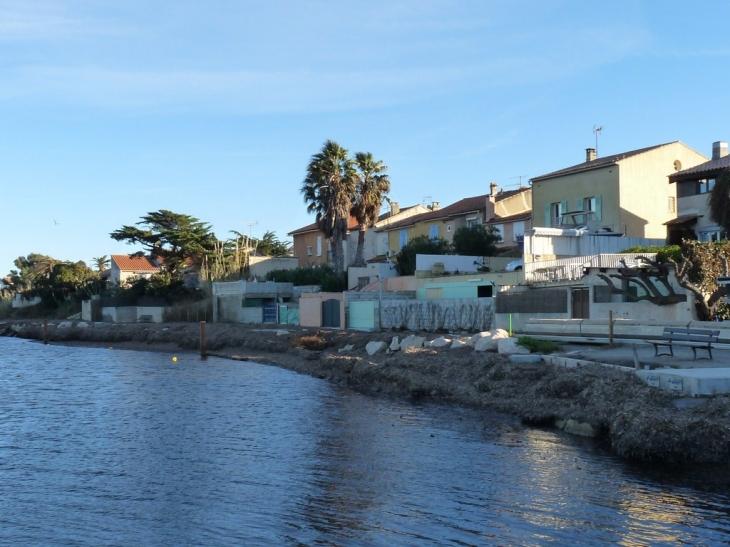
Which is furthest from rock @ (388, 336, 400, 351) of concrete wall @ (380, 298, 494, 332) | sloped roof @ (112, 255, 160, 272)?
→ sloped roof @ (112, 255, 160, 272)

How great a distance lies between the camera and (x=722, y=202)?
36.1m

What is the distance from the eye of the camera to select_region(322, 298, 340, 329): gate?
4634 centimetres

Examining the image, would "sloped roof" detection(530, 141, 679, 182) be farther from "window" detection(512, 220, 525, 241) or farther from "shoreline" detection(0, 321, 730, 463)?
"shoreline" detection(0, 321, 730, 463)

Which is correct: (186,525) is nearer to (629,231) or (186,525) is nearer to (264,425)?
(264,425)

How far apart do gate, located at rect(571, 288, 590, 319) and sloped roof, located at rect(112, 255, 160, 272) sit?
205 ft

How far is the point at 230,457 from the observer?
656 inches

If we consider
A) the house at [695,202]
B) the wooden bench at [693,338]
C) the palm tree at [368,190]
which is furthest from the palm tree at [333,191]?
the wooden bench at [693,338]

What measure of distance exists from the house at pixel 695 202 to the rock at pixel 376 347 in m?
19.7

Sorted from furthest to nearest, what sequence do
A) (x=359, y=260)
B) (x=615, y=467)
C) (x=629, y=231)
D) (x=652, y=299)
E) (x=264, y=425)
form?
1. (x=359, y=260)
2. (x=629, y=231)
3. (x=652, y=299)
4. (x=264, y=425)
5. (x=615, y=467)

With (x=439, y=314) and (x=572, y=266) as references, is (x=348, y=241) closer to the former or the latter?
(x=439, y=314)

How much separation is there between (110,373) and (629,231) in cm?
2836

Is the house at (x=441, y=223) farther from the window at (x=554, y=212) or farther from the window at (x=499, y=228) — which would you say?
the window at (x=554, y=212)

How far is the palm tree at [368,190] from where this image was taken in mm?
59125

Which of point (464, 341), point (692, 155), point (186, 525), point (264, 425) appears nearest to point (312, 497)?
point (186, 525)
